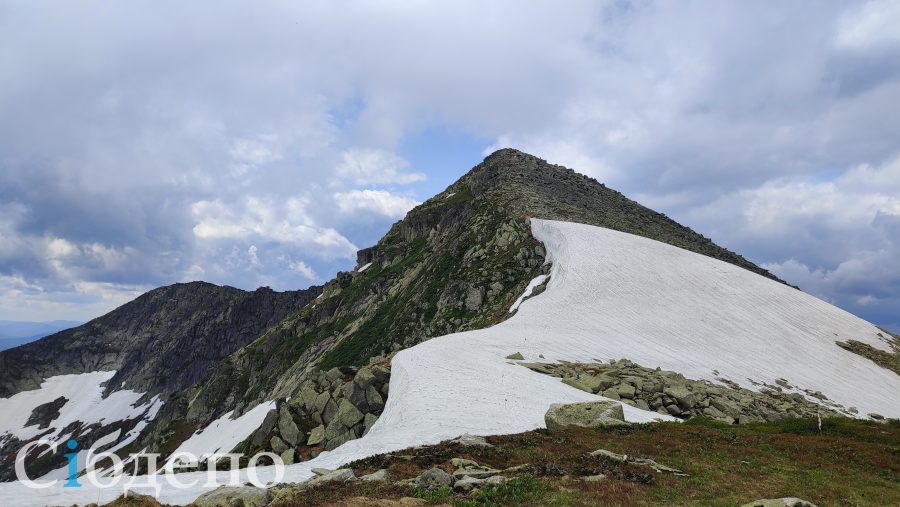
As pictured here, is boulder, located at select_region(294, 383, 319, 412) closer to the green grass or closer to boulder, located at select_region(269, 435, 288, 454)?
boulder, located at select_region(269, 435, 288, 454)

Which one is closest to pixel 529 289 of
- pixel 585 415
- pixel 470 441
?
pixel 585 415

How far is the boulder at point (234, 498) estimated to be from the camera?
12.5 metres

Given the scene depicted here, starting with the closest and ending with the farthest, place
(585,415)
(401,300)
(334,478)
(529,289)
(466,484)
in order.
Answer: (466,484)
(334,478)
(585,415)
(529,289)
(401,300)

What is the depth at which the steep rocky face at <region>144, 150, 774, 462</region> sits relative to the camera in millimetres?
69875

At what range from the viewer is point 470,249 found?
82312 millimetres

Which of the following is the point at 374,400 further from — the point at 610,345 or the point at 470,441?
the point at 610,345

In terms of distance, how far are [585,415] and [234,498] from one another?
52.6 feet

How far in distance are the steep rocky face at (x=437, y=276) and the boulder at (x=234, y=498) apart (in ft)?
130

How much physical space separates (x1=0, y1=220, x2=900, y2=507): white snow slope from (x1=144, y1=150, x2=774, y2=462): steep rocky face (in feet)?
34.1

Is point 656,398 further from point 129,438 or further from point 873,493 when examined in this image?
point 129,438

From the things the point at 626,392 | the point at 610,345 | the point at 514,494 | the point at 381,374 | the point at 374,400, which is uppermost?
the point at 610,345

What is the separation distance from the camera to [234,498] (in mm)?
12680

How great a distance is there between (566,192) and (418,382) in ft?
299

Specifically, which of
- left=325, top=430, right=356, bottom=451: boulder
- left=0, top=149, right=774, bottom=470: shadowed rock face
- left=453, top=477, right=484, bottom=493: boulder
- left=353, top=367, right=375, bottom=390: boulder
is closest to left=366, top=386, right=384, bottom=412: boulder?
left=353, top=367, right=375, bottom=390: boulder
